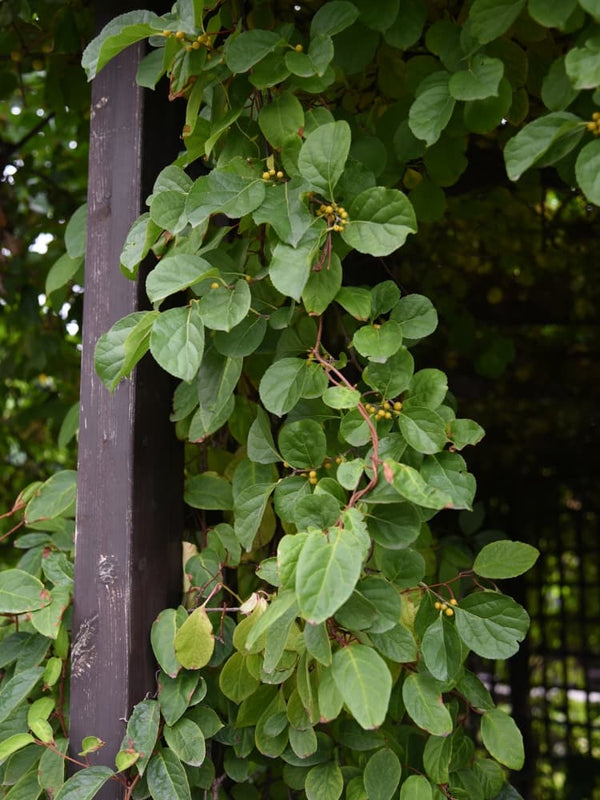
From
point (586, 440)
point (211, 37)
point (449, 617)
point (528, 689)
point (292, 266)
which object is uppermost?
point (211, 37)

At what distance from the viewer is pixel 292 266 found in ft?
2.76

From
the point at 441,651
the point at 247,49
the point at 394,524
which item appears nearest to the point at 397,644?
the point at 441,651

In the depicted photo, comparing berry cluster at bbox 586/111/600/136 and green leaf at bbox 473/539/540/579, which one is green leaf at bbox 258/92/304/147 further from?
green leaf at bbox 473/539/540/579

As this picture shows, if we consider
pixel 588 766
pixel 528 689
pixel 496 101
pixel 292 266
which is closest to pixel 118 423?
pixel 292 266

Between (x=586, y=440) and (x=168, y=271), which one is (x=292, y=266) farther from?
(x=586, y=440)

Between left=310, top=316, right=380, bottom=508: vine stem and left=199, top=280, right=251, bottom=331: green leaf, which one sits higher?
left=199, top=280, right=251, bottom=331: green leaf

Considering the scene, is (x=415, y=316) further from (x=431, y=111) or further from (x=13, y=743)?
(x=13, y=743)

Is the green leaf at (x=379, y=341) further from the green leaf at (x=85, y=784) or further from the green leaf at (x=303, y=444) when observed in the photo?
the green leaf at (x=85, y=784)

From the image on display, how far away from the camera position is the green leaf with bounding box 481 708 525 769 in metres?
0.96

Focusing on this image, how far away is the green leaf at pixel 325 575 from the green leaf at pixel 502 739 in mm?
420

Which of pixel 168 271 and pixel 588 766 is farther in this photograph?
pixel 588 766

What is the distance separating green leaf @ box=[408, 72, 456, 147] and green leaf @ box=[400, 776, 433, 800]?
76 centimetres

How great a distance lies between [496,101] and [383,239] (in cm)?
26

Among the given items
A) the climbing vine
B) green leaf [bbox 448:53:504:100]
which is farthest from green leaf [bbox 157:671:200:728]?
green leaf [bbox 448:53:504:100]
